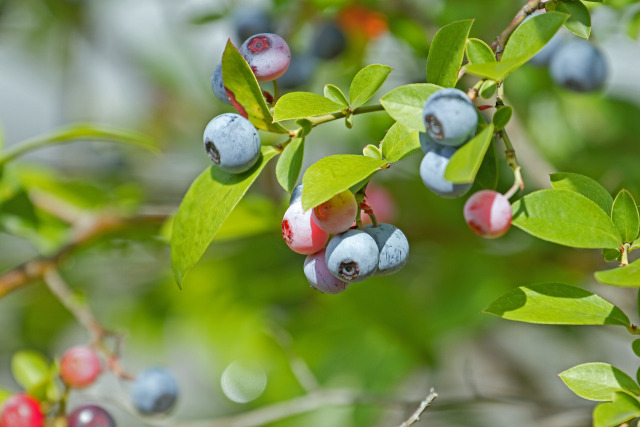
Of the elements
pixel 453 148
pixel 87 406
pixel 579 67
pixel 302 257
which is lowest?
pixel 302 257

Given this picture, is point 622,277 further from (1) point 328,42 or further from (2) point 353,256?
(1) point 328,42

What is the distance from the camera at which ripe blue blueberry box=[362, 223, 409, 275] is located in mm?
652

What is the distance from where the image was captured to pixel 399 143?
0.64m

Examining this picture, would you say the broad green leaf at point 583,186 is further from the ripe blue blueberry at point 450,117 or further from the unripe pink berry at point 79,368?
the unripe pink berry at point 79,368

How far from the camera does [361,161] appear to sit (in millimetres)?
614

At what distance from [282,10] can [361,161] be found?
822 mm

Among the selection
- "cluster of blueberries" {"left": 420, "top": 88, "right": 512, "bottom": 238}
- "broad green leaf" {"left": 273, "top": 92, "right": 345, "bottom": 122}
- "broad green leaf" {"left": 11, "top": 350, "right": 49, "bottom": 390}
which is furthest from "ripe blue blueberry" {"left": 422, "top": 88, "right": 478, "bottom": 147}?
"broad green leaf" {"left": 11, "top": 350, "right": 49, "bottom": 390}

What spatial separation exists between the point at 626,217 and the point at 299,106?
0.98 feet

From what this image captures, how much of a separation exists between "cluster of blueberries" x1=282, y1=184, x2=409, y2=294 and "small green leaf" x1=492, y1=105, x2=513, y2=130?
135 mm

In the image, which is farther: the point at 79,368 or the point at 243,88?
the point at 79,368

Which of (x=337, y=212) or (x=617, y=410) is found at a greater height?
(x=337, y=212)

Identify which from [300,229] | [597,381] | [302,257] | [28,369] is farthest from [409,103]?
[302,257]

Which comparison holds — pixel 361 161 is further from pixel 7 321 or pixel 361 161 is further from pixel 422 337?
pixel 7 321

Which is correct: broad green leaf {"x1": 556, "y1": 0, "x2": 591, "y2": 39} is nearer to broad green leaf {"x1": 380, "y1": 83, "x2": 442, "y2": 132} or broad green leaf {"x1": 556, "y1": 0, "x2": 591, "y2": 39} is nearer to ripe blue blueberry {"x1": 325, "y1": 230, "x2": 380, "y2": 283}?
broad green leaf {"x1": 380, "y1": 83, "x2": 442, "y2": 132}
